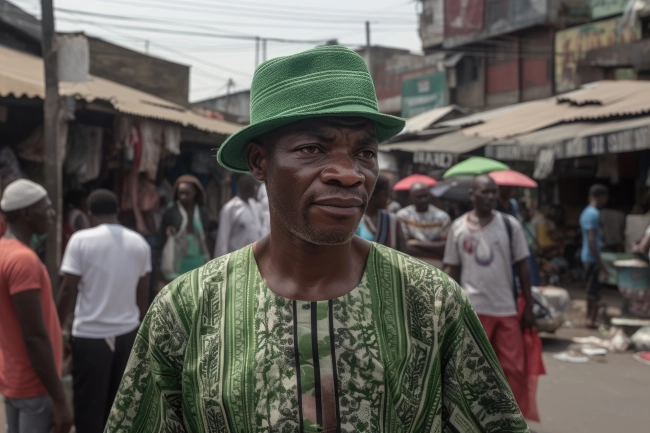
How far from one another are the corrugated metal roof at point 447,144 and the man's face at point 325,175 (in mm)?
10994

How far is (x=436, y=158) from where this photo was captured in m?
13.0

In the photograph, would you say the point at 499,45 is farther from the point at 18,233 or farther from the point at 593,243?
the point at 18,233

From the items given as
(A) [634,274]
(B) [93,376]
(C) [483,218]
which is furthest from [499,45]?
(B) [93,376]

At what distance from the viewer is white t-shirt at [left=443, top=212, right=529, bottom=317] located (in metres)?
4.94

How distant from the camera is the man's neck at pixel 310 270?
160 centimetres

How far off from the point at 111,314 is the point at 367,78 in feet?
10.2

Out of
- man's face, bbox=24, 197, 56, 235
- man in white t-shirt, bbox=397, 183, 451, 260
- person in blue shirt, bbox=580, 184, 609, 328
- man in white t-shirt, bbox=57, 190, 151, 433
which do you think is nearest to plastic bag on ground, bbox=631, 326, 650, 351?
person in blue shirt, bbox=580, 184, 609, 328

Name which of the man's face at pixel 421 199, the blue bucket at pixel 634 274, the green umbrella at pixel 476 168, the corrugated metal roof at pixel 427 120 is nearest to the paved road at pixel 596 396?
the blue bucket at pixel 634 274

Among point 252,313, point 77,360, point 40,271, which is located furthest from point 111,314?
point 252,313

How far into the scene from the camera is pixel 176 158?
444 inches

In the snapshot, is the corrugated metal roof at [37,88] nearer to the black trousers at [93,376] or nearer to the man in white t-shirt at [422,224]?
the man in white t-shirt at [422,224]

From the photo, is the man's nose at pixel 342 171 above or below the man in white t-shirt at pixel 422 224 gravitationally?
above

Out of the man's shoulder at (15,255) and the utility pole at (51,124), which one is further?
the utility pole at (51,124)

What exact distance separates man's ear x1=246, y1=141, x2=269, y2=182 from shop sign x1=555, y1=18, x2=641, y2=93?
58.2 ft
